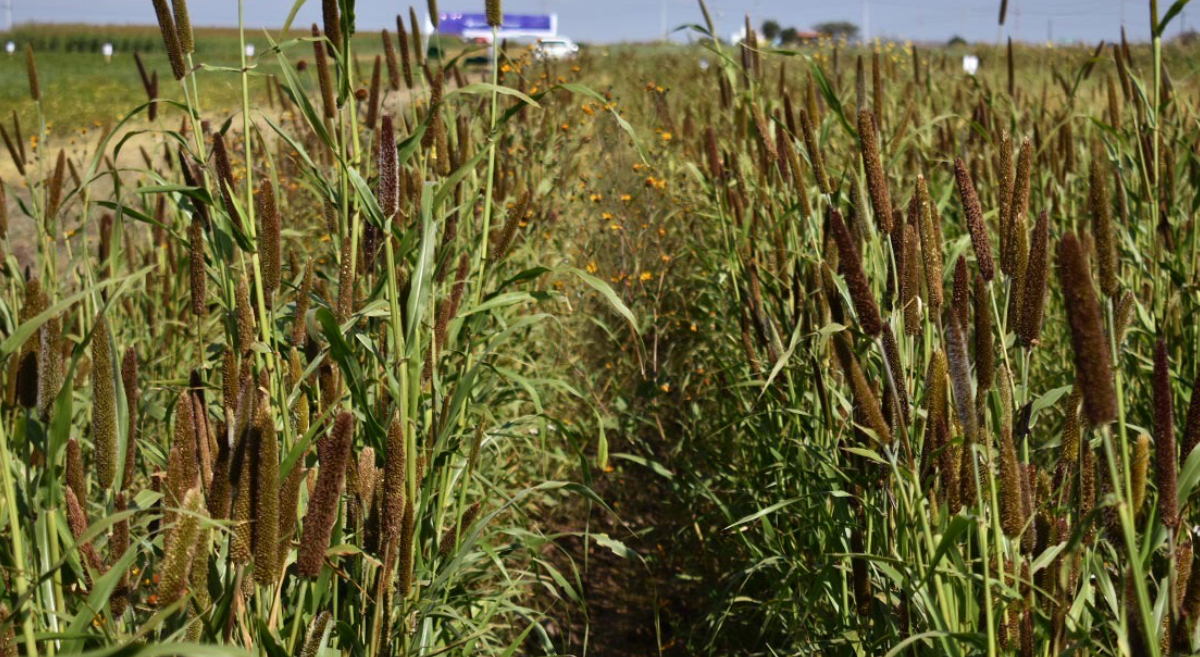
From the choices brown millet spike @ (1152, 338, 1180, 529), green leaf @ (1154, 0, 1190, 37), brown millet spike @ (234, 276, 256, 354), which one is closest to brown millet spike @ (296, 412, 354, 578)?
brown millet spike @ (234, 276, 256, 354)

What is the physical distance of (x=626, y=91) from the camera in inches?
424

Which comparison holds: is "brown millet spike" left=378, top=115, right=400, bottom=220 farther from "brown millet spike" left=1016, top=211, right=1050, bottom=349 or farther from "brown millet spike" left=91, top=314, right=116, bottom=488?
"brown millet spike" left=1016, top=211, right=1050, bottom=349

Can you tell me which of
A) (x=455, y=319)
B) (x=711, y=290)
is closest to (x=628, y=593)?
(x=711, y=290)

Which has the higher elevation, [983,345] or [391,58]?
[391,58]

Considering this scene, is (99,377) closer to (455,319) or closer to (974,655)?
(455,319)

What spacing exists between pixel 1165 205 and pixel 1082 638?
1.87 metres

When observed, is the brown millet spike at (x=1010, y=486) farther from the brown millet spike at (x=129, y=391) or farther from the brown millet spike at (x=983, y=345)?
the brown millet spike at (x=129, y=391)

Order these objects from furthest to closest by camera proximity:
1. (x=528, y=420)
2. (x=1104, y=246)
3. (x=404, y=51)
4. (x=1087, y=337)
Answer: (x=404, y=51) → (x=528, y=420) → (x=1104, y=246) → (x=1087, y=337)

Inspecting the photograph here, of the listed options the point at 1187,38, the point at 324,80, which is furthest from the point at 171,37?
the point at 1187,38

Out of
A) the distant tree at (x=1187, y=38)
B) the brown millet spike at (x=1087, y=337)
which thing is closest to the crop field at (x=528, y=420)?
the brown millet spike at (x=1087, y=337)

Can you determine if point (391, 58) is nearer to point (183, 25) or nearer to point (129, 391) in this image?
point (183, 25)

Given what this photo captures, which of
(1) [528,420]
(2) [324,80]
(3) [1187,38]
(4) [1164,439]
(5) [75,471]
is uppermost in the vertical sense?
(3) [1187,38]

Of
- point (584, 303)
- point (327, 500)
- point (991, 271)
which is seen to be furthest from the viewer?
point (584, 303)

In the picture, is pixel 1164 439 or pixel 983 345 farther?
pixel 983 345
